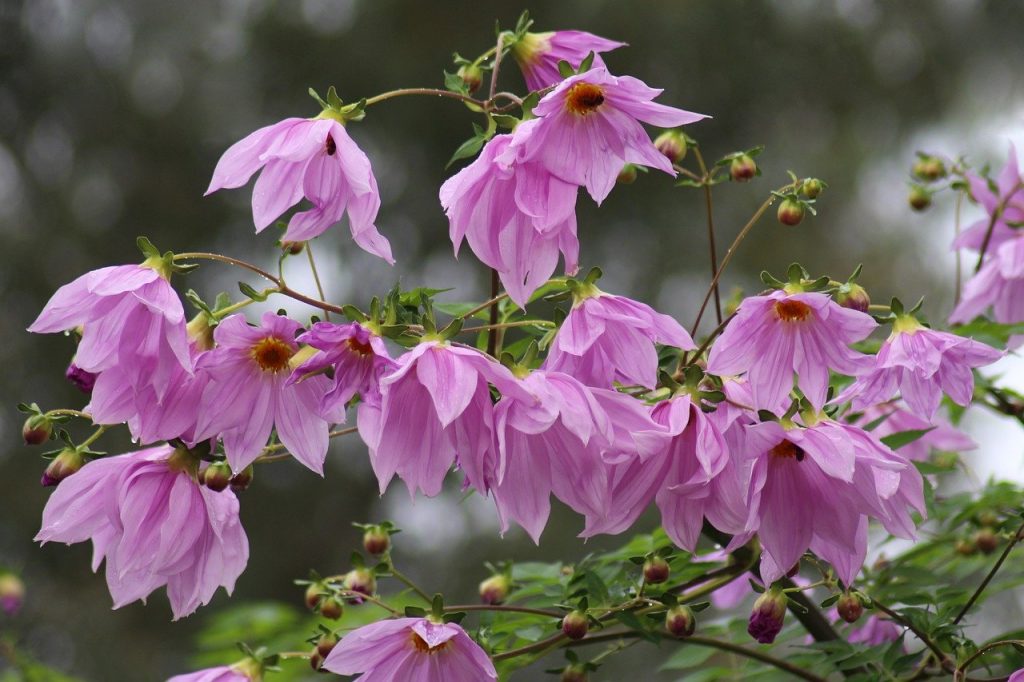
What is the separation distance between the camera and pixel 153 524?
89cm

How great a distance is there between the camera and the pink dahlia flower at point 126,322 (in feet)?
2.67

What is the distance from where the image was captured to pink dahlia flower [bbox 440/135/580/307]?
2.73 ft

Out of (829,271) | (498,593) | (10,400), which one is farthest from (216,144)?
(498,593)

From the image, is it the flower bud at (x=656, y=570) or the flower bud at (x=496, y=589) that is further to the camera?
the flower bud at (x=496, y=589)

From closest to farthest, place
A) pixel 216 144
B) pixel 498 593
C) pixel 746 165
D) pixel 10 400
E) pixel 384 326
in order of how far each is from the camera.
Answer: pixel 384 326, pixel 746 165, pixel 498 593, pixel 10 400, pixel 216 144

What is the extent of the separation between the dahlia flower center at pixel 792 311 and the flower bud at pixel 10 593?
5.93 ft

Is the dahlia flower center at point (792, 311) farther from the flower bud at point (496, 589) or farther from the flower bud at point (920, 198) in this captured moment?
the flower bud at point (920, 198)

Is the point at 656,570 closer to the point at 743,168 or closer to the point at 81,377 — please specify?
the point at 743,168

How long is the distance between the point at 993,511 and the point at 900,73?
20.6 feet

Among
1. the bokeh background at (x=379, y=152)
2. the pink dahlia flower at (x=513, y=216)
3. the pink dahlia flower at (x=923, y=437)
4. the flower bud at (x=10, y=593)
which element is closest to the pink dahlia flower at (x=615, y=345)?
the pink dahlia flower at (x=513, y=216)

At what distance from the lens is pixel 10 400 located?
6.46 meters

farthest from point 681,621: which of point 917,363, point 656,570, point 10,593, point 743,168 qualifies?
point 10,593

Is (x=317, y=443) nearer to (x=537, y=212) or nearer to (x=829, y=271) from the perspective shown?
(x=537, y=212)

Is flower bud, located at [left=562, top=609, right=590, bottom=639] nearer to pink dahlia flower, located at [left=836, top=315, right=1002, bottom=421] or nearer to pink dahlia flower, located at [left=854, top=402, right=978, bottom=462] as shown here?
pink dahlia flower, located at [left=836, top=315, right=1002, bottom=421]
